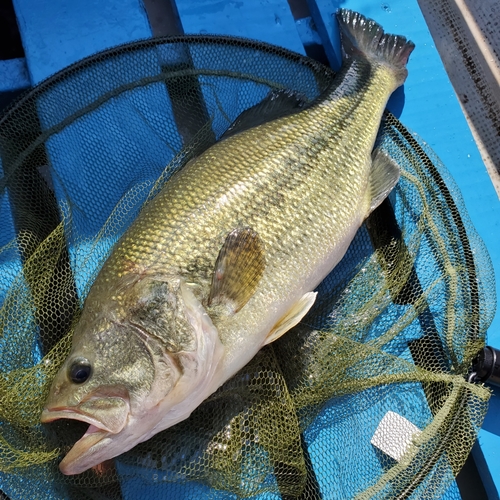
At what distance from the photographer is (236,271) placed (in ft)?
4.53

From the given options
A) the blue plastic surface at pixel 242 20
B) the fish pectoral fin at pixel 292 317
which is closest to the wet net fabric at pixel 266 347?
the fish pectoral fin at pixel 292 317

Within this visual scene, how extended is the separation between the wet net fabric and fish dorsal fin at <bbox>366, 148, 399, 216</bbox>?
15cm

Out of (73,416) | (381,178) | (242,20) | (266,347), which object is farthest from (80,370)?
(242,20)

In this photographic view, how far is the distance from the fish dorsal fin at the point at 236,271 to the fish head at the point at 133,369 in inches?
3.3

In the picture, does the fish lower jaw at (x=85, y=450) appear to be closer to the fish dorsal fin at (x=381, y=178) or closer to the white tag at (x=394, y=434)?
the white tag at (x=394, y=434)

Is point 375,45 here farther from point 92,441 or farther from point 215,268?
point 92,441

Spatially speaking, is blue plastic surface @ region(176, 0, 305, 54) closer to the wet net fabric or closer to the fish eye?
the wet net fabric

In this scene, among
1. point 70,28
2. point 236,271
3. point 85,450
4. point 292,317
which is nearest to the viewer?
point 85,450

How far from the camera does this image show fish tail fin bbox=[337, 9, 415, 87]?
210cm

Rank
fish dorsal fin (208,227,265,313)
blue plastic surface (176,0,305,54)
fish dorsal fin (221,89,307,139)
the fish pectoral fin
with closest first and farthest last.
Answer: fish dorsal fin (208,227,265,313) → the fish pectoral fin → fish dorsal fin (221,89,307,139) → blue plastic surface (176,0,305,54)

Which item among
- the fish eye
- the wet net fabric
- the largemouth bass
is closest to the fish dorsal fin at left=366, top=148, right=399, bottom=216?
the largemouth bass

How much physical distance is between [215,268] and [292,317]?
0.31m

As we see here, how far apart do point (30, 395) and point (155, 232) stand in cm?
58

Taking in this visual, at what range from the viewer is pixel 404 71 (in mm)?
2113
